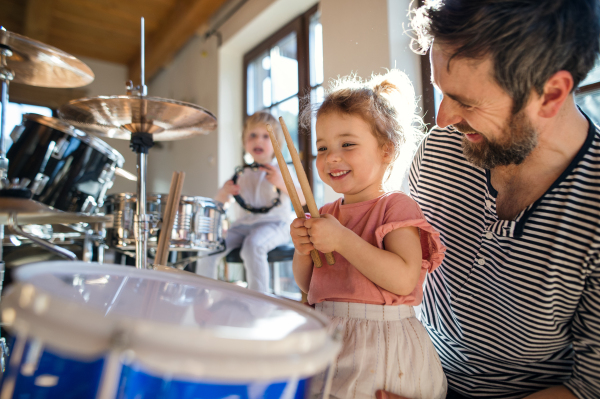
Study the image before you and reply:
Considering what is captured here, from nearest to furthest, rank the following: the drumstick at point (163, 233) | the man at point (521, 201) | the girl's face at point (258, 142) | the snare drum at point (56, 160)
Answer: the man at point (521, 201)
the drumstick at point (163, 233)
the snare drum at point (56, 160)
the girl's face at point (258, 142)

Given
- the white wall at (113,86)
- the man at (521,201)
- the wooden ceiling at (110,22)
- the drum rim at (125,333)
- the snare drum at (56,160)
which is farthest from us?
the white wall at (113,86)

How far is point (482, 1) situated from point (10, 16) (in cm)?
444

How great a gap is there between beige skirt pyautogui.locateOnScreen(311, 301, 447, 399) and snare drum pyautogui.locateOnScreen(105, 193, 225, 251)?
3.00 feet

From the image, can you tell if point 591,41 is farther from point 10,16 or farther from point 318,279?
point 10,16

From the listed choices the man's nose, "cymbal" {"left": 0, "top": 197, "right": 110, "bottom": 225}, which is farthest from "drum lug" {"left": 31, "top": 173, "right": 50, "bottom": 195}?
the man's nose

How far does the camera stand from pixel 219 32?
3279mm

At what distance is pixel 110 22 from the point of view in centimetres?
368

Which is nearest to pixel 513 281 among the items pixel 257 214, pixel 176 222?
pixel 176 222

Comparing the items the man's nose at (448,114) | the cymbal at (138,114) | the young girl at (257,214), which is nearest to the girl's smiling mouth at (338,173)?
the man's nose at (448,114)

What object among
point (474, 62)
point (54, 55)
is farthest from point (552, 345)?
point (54, 55)

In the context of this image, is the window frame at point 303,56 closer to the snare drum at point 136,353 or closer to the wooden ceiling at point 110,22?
the wooden ceiling at point 110,22

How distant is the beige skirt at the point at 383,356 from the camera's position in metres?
0.66

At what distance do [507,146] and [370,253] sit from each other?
0.31m

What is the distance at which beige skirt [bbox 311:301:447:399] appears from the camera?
664mm
